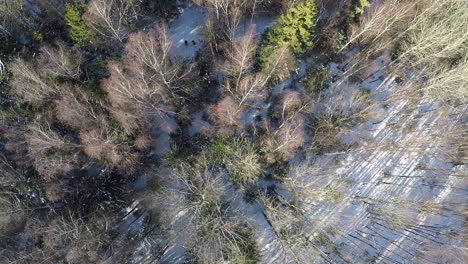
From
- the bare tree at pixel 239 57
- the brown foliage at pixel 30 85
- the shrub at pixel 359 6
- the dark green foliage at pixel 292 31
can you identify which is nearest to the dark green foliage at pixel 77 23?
the brown foliage at pixel 30 85

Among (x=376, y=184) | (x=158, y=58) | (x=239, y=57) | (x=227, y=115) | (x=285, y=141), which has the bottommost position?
(x=376, y=184)

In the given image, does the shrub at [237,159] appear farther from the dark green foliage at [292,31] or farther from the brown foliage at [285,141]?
the dark green foliage at [292,31]

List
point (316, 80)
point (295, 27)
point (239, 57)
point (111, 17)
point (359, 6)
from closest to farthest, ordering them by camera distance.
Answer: point (295, 27)
point (239, 57)
point (111, 17)
point (316, 80)
point (359, 6)

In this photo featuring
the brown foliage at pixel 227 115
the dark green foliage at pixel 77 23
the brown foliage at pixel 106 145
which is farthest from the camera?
the brown foliage at pixel 227 115

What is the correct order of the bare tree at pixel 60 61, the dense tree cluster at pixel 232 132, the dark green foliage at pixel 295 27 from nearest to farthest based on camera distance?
1. the dark green foliage at pixel 295 27
2. the dense tree cluster at pixel 232 132
3. the bare tree at pixel 60 61

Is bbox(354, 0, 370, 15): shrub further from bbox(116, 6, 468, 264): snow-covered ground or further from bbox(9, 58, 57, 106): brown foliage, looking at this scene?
bbox(9, 58, 57, 106): brown foliage

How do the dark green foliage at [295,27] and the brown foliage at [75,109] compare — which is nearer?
the dark green foliage at [295,27]

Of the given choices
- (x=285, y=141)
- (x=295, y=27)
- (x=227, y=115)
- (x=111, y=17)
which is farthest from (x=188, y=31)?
(x=285, y=141)

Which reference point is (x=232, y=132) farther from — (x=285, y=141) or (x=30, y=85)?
(x=30, y=85)

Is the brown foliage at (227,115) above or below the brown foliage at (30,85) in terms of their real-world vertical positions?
below

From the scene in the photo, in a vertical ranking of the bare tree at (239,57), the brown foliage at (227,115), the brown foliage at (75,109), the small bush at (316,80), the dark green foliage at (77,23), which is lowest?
the small bush at (316,80)
